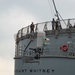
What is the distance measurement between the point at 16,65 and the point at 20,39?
3417mm

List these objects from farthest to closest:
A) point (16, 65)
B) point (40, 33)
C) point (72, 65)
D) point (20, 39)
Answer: point (20, 39)
point (16, 65)
point (40, 33)
point (72, 65)

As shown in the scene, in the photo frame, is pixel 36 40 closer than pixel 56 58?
No

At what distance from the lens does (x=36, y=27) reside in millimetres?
28609

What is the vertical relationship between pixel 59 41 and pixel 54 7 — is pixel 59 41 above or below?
below

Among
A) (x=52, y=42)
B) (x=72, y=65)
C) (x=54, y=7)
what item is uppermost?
(x=54, y=7)

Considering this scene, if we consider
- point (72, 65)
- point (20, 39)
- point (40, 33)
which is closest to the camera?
point (72, 65)

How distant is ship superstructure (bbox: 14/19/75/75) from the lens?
79.8 feet

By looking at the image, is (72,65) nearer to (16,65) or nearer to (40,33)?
(40,33)

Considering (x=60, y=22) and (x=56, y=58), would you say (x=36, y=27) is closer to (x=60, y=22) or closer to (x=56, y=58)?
(x=60, y=22)

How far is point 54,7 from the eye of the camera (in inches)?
1220

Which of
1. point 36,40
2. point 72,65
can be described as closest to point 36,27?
point 36,40

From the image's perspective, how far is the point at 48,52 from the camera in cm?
2589

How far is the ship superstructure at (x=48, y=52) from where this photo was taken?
2431cm

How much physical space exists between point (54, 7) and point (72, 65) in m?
8.42
